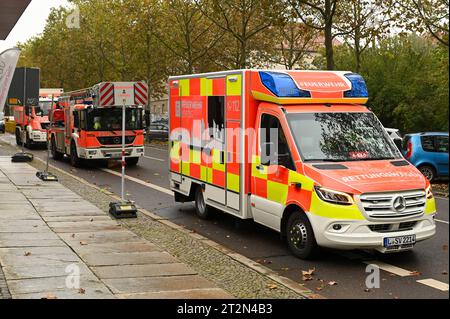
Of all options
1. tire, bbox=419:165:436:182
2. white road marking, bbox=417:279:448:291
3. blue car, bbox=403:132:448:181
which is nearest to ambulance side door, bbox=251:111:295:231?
white road marking, bbox=417:279:448:291

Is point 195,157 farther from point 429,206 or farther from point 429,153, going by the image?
point 429,153

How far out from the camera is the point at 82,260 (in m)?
7.87

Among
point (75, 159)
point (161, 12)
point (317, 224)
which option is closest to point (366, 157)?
point (317, 224)

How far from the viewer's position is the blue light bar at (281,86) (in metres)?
8.87

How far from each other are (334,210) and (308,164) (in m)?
0.86

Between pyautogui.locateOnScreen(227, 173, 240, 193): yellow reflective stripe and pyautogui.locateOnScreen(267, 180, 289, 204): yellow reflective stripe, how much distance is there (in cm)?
86

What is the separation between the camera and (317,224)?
7859 mm

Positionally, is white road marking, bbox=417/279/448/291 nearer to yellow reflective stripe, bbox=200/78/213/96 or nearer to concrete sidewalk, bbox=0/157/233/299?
concrete sidewalk, bbox=0/157/233/299

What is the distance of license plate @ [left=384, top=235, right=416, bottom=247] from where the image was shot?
768cm

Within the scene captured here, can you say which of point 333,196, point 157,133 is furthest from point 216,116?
point 157,133

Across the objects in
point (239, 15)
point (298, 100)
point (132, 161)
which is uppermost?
point (239, 15)

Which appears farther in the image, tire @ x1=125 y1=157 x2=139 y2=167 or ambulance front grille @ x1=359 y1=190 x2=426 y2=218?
tire @ x1=125 y1=157 x2=139 y2=167

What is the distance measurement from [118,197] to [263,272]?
25.0ft

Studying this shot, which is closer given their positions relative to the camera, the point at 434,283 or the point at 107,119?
the point at 434,283
